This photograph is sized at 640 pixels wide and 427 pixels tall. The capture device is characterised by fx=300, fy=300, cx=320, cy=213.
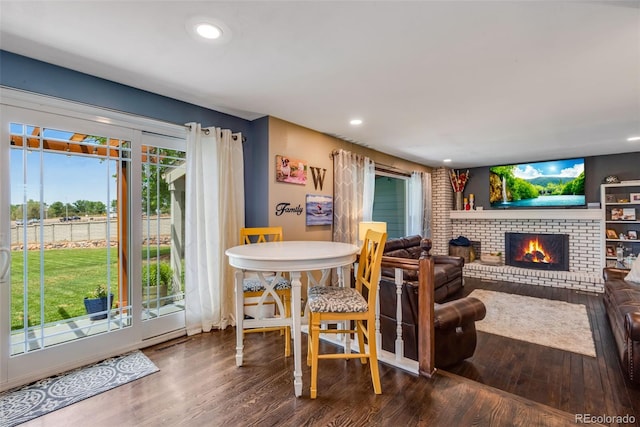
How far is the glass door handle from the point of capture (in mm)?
2045

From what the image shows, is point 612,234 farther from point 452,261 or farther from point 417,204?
point 417,204

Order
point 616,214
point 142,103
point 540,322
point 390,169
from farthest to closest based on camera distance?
point 390,169 → point 616,214 → point 540,322 → point 142,103

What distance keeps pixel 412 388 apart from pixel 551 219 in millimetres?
5372

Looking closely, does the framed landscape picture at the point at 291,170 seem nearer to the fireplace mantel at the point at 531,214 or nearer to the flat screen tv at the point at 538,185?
the fireplace mantel at the point at 531,214

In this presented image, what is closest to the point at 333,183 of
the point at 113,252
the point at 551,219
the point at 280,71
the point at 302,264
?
the point at 280,71

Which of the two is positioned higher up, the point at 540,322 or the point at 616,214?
→ the point at 616,214

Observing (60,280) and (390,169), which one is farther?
(390,169)

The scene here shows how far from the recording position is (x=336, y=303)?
6.51ft

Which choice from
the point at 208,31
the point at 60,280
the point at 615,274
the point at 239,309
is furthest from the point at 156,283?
the point at 615,274

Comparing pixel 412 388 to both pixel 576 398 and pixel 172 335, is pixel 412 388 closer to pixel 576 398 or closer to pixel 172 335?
pixel 576 398

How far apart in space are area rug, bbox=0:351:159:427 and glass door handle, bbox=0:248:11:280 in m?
0.79

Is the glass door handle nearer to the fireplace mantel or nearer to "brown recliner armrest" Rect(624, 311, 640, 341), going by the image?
"brown recliner armrest" Rect(624, 311, 640, 341)

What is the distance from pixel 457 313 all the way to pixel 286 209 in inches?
80.6

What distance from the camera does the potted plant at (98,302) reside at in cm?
250
